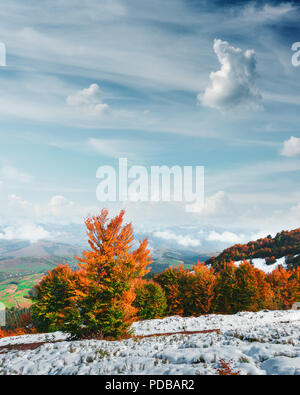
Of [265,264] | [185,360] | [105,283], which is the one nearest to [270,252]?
[265,264]

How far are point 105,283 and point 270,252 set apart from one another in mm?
131531

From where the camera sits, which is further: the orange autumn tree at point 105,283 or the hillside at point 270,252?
the hillside at point 270,252

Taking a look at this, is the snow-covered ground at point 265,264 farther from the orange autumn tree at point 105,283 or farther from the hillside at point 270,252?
the orange autumn tree at point 105,283

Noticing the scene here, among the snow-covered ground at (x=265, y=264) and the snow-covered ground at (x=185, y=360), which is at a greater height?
the snow-covered ground at (x=185, y=360)

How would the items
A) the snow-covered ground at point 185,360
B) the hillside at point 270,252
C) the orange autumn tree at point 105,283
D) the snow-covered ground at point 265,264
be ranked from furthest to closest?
1. the hillside at point 270,252
2. the snow-covered ground at point 265,264
3. the orange autumn tree at point 105,283
4. the snow-covered ground at point 185,360

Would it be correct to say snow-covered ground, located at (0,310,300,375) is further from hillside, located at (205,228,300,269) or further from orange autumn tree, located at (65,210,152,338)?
hillside, located at (205,228,300,269)

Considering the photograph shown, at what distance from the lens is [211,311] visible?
48000 mm

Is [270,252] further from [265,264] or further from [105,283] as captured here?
[105,283]

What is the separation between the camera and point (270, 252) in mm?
122562

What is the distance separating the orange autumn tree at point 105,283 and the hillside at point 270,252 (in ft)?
325

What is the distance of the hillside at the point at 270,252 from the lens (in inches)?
4267

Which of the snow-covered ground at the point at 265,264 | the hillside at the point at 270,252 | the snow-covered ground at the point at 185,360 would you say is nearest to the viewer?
the snow-covered ground at the point at 185,360

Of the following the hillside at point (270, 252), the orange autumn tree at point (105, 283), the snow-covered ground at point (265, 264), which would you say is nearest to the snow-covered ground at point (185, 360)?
the orange autumn tree at point (105, 283)
